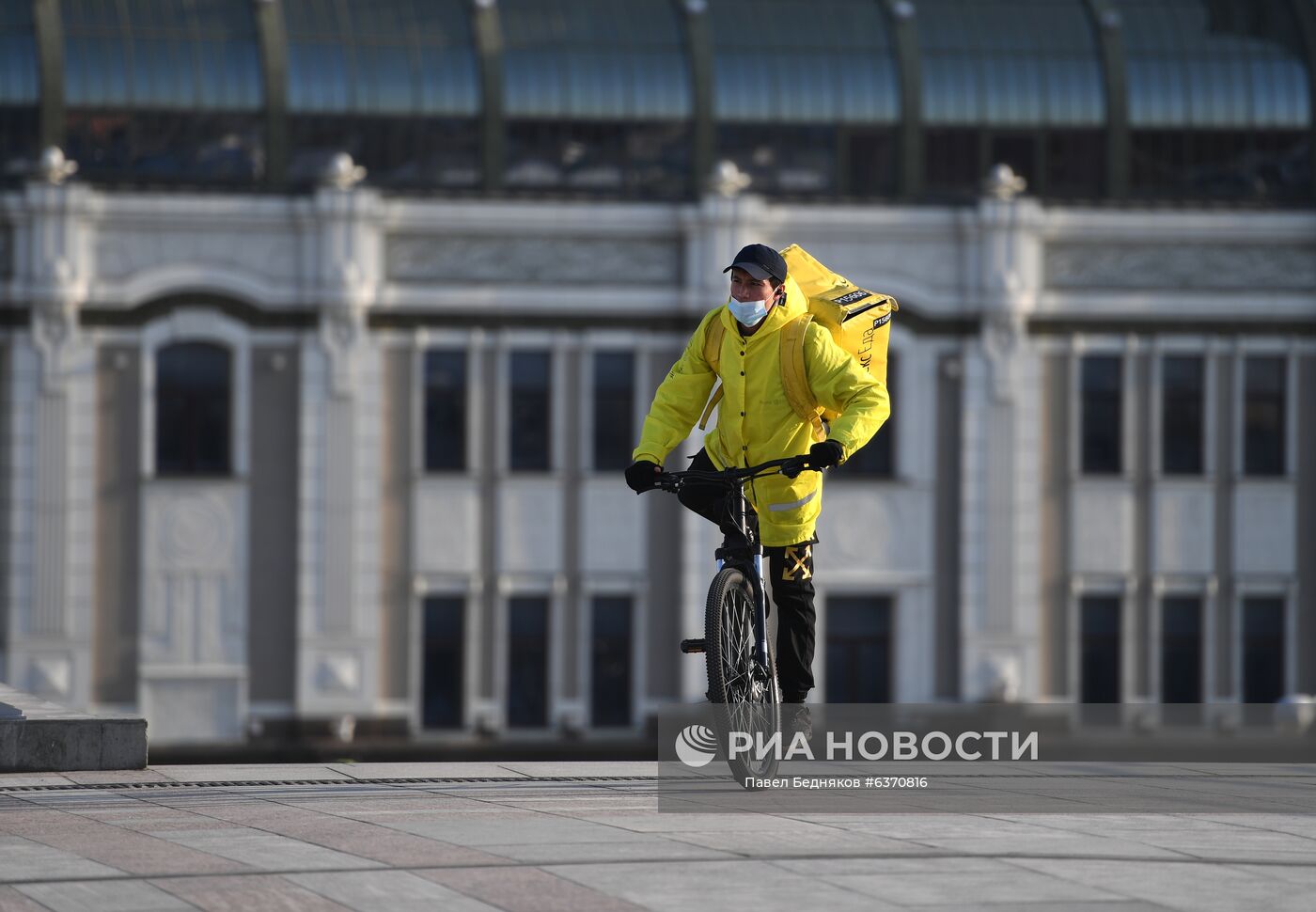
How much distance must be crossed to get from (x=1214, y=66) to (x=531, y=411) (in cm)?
1082

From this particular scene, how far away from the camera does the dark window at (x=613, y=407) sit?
32.9m

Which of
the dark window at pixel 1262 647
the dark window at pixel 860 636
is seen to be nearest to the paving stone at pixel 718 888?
the dark window at pixel 860 636

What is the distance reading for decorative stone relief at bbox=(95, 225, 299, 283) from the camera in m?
32.2

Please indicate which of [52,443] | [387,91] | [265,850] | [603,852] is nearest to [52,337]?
[52,443]

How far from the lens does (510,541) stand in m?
32.7

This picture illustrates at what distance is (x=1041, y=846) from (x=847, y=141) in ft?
84.6

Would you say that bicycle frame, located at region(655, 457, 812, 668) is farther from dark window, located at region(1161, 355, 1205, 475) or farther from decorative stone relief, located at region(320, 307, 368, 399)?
dark window, located at region(1161, 355, 1205, 475)

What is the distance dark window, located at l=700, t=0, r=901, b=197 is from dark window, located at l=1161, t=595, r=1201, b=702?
6988mm

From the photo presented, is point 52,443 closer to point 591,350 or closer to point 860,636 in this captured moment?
point 591,350

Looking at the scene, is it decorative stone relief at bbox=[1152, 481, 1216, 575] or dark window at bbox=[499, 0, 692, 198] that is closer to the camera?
dark window at bbox=[499, 0, 692, 198]

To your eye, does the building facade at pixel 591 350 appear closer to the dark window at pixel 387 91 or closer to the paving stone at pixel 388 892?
the dark window at pixel 387 91

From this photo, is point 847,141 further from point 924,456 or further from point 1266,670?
point 1266,670

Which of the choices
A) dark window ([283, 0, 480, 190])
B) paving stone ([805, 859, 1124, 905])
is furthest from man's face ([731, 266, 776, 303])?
dark window ([283, 0, 480, 190])

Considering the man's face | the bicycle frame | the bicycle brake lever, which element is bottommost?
the bicycle frame
